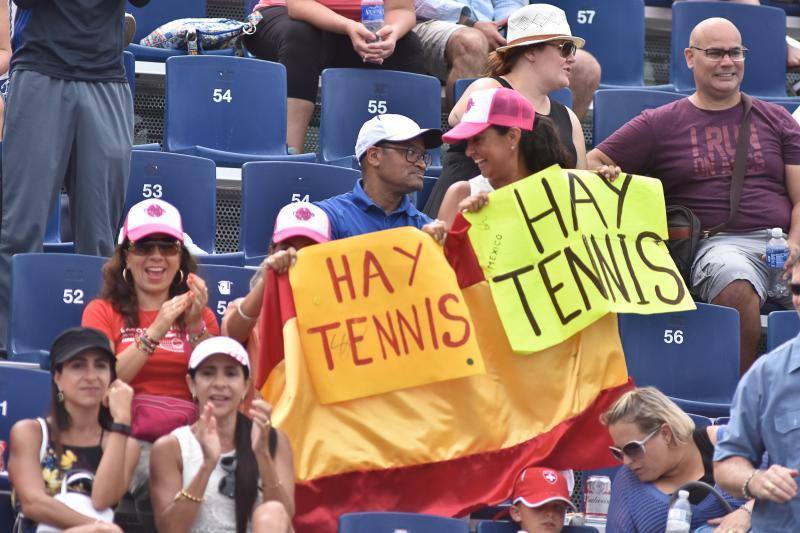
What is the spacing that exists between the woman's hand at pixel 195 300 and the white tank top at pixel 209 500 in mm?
583

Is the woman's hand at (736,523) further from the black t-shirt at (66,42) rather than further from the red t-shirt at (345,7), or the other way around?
the red t-shirt at (345,7)

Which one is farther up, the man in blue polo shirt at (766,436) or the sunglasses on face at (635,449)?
the man in blue polo shirt at (766,436)

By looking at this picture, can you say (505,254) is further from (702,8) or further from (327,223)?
(702,8)

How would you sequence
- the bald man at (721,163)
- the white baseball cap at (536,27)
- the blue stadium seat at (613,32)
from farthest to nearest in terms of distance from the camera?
the blue stadium seat at (613,32), the white baseball cap at (536,27), the bald man at (721,163)

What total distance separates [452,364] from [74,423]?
4.90ft

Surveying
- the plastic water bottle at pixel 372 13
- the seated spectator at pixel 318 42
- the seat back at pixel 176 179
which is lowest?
the seat back at pixel 176 179

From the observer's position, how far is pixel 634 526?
6.45 meters

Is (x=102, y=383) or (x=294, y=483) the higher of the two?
(x=102, y=383)

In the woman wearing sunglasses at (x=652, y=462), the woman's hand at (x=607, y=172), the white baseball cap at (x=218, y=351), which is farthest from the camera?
the woman's hand at (x=607, y=172)

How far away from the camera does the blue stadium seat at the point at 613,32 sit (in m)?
10.7

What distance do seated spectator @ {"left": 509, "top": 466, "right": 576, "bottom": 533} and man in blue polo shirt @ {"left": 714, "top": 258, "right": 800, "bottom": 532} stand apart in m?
1.05

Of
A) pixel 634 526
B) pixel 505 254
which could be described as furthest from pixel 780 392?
pixel 505 254

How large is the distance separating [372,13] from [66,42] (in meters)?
2.16

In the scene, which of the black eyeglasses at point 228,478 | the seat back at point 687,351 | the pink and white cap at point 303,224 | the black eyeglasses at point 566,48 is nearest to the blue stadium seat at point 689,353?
the seat back at point 687,351
